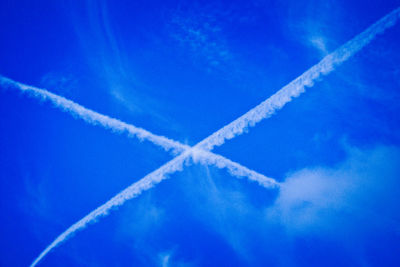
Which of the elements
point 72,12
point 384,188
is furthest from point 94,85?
point 384,188

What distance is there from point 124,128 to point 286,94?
117 centimetres

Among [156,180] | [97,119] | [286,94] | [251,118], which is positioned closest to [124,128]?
[97,119]

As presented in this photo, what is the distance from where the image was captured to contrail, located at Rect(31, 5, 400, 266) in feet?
6.09

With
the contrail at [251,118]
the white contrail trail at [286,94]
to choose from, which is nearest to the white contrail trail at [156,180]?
the contrail at [251,118]

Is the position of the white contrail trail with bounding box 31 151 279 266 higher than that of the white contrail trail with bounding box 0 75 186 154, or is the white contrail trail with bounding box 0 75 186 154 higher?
the white contrail trail with bounding box 0 75 186 154

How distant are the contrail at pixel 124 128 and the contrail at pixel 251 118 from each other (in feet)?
0.33

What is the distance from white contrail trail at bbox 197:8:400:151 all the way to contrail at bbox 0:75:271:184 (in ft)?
0.48

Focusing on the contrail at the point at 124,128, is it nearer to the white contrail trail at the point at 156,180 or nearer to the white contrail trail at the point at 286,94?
the white contrail trail at the point at 156,180

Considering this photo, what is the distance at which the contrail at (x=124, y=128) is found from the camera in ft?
6.32

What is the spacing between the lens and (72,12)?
1866mm

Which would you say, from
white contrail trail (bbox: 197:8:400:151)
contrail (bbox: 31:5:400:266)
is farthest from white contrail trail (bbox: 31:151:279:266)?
white contrail trail (bbox: 197:8:400:151)

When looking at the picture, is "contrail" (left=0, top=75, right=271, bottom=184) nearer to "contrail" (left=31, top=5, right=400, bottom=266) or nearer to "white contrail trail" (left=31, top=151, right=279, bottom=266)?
"white contrail trail" (left=31, top=151, right=279, bottom=266)

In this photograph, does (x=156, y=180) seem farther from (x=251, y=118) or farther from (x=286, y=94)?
(x=286, y=94)

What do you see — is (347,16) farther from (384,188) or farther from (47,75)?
(47,75)
